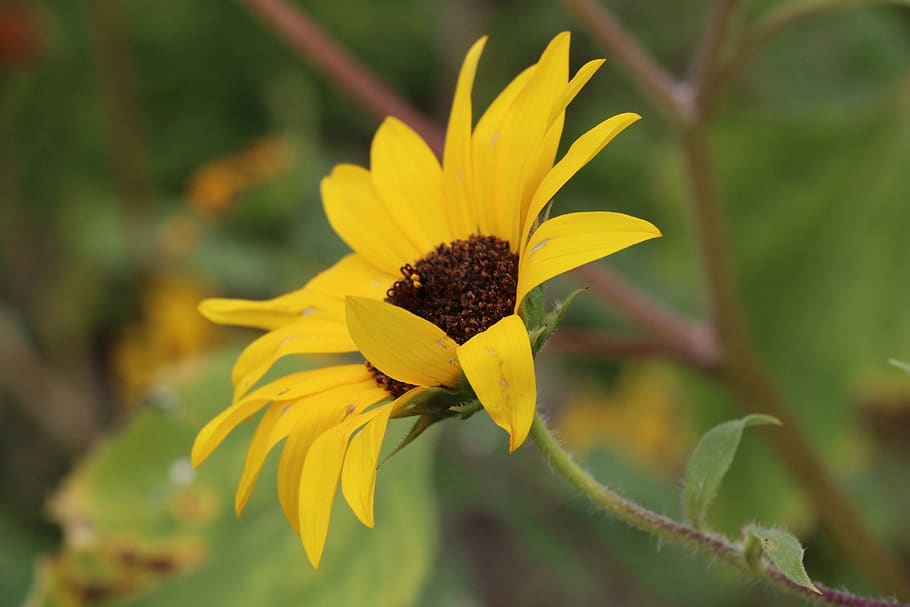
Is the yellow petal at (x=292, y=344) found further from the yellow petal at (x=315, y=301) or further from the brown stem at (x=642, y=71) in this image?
the brown stem at (x=642, y=71)

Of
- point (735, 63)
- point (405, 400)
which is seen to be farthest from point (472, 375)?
point (735, 63)

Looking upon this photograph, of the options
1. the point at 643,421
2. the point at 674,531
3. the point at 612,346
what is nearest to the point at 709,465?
the point at 674,531

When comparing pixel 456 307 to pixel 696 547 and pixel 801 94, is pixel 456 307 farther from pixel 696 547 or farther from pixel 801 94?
pixel 801 94

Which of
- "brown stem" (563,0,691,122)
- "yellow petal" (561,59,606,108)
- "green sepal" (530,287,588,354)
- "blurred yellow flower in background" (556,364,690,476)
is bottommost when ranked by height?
"blurred yellow flower in background" (556,364,690,476)

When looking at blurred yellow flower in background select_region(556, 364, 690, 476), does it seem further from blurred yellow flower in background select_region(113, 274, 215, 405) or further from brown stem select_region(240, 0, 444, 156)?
brown stem select_region(240, 0, 444, 156)

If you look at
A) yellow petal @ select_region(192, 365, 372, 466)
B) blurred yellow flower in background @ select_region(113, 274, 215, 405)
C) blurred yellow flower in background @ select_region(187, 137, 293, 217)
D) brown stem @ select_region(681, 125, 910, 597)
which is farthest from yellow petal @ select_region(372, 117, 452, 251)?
blurred yellow flower in background @ select_region(113, 274, 215, 405)

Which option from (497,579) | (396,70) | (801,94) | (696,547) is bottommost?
(497,579)
